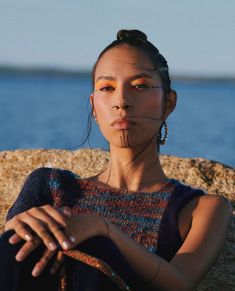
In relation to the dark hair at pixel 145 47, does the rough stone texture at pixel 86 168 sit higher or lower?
lower

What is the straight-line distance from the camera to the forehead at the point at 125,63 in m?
4.22

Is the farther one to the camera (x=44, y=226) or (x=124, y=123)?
(x=124, y=123)

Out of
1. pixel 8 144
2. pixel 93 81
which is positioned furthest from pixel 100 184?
pixel 8 144

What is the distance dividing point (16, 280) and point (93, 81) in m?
1.30

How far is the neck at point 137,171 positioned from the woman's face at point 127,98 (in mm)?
89

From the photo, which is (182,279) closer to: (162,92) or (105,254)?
(105,254)

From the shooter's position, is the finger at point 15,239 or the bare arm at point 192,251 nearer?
the finger at point 15,239

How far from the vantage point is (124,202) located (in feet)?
13.9

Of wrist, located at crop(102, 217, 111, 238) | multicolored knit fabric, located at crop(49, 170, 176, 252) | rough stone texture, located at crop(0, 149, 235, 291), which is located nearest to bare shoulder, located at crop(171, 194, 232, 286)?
multicolored knit fabric, located at crop(49, 170, 176, 252)

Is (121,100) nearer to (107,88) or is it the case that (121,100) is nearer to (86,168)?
(107,88)

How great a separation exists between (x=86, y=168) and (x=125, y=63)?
1.99 m

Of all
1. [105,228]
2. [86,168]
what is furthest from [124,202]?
[86,168]

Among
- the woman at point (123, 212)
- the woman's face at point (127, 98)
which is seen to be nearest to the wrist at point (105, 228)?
the woman at point (123, 212)

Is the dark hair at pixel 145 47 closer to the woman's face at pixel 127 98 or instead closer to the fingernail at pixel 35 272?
the woman's face at pixel 127 98
